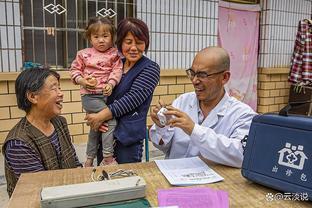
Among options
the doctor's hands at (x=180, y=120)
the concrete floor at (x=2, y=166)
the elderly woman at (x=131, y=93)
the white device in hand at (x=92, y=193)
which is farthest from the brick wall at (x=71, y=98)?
the white device in hand at (x=92, y=193)

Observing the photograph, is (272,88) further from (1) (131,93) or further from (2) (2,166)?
(2) (2,166)

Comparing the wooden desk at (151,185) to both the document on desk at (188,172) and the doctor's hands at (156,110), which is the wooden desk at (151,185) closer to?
the document on desk at (188,172)

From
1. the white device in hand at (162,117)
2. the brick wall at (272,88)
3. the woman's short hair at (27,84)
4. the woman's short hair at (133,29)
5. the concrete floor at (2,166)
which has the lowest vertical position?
the concrete floor at (2,166)

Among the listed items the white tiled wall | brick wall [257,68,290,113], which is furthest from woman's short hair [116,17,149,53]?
brick wall [257,68,290,113]

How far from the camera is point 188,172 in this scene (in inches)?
59.1

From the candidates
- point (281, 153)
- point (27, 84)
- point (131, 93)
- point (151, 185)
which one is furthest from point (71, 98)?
point (281, 153)

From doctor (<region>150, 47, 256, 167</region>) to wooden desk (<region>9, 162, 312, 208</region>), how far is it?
0.39ft

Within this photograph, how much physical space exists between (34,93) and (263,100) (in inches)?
169

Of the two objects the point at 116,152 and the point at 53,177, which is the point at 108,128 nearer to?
the point at 116,152

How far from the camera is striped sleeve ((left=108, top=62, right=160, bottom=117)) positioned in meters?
1.93

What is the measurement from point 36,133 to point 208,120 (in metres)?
0.89

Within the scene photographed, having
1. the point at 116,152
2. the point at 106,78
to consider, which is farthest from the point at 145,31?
the point at 116,152

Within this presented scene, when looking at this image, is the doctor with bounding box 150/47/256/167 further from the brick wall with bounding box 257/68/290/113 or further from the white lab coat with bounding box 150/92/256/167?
the brick wall with bounding box 257/68/290/113

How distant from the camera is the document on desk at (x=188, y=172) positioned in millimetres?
1401
